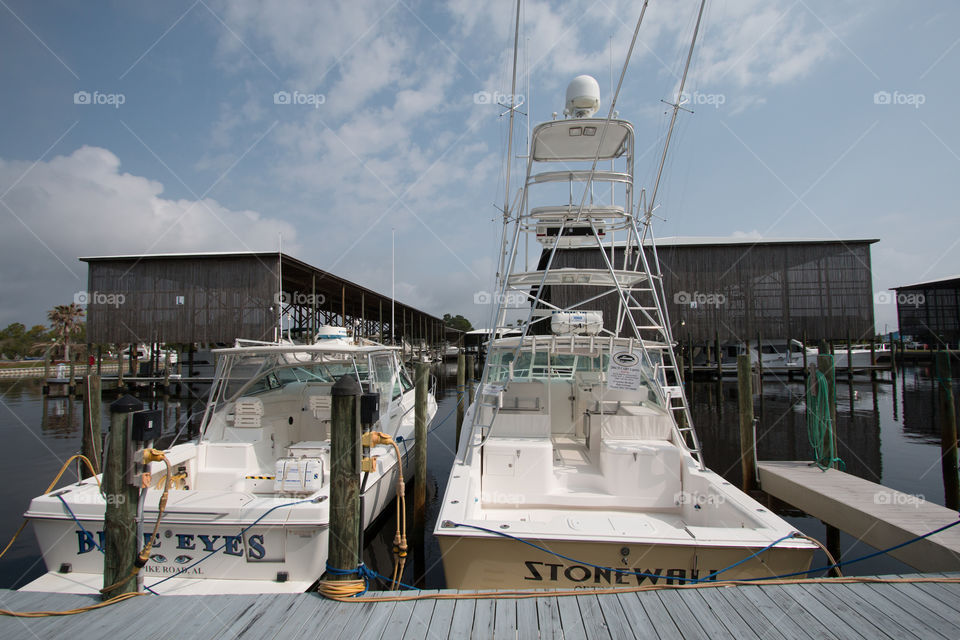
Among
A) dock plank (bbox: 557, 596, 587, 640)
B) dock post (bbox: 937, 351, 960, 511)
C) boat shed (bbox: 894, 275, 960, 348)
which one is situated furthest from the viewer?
boat shed (bbox: 894, 275, 960, 348)

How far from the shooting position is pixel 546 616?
297 centimetres

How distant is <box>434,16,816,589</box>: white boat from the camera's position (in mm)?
3859

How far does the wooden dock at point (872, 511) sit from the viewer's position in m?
4.38

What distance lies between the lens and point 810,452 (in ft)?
37.1

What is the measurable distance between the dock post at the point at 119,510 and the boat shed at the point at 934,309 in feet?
227

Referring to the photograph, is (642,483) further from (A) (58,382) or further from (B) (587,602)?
(A) (58,382)

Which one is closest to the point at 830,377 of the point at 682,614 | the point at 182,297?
the point at 682,614

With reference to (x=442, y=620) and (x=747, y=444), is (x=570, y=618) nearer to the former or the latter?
(x=442, y=620)

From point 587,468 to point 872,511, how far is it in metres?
3.11

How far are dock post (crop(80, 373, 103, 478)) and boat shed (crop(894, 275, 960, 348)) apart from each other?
227ft

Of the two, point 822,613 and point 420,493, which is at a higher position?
point 822,613

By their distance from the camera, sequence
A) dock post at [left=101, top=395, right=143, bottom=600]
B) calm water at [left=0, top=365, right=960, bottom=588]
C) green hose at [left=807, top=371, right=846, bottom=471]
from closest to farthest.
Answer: dock post at [left=101, top=395, right=143, bottom=600], calm water at [left=0, top=365, right=960, bottom=588], green hose at [left=807, top=371, right=846, bottom=471]

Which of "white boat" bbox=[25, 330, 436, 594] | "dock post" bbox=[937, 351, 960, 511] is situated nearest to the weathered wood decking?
"white boat" bbox=[25, 330, 436, 594]

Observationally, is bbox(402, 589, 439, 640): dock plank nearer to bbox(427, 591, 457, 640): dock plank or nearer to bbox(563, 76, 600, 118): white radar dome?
bbox(427, 591, 457, 640): dock plank
